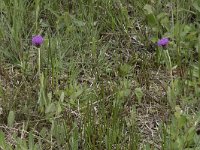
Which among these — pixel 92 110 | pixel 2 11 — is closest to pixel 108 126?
pixel 92 110

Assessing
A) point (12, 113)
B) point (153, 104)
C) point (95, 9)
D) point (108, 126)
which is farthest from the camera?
point (95, 9)

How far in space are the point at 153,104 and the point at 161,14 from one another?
588mm

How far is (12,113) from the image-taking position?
2107 millimetres

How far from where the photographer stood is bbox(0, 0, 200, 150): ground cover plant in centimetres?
201

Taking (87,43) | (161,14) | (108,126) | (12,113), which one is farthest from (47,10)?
(108,126)

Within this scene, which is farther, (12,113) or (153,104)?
(153,104)

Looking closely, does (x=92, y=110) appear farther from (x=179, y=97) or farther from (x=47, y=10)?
(x=47, y=10)

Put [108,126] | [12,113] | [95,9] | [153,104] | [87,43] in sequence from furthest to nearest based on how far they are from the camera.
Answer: [95,9], [87,43], [153,104], [12,113], [108,126]

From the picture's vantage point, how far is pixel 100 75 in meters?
2.37

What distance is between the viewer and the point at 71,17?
262 cm

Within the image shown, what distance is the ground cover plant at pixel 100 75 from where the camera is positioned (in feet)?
6.60

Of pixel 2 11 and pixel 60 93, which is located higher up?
pixel 2 11

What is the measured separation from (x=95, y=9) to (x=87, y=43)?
0.84 ft

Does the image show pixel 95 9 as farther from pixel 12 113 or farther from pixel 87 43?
pixel 12 113
